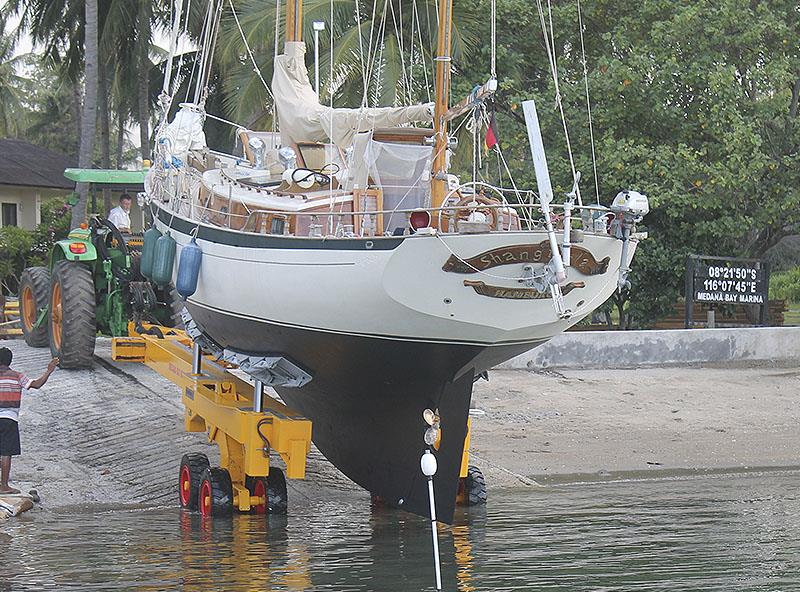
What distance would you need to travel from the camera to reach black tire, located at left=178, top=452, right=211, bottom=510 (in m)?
10.9

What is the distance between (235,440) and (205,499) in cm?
57

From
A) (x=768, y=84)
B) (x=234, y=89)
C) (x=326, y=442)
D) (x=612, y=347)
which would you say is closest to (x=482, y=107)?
(x=326, y=442)

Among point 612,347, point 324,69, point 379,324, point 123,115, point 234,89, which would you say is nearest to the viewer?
point 379,324

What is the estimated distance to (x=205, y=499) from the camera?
1054 cm

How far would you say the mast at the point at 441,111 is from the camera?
1016 cm

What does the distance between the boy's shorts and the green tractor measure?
143 inches

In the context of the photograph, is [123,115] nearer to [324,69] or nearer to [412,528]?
[324,69]

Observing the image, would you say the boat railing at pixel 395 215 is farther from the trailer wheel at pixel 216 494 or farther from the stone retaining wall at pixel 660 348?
the stone retaining wall at pixel 660 348

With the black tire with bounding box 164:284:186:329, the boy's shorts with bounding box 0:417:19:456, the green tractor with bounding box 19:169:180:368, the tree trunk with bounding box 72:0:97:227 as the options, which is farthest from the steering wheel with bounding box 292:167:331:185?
the tree trunk with bounding box 72:0:97:227

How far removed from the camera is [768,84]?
2078cm

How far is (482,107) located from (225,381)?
315 centimetres

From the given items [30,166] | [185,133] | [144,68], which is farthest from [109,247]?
[30,166]

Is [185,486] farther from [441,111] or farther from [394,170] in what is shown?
[441,111]

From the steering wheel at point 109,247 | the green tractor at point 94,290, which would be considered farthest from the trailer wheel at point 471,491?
the steering wheel at point 109,247
